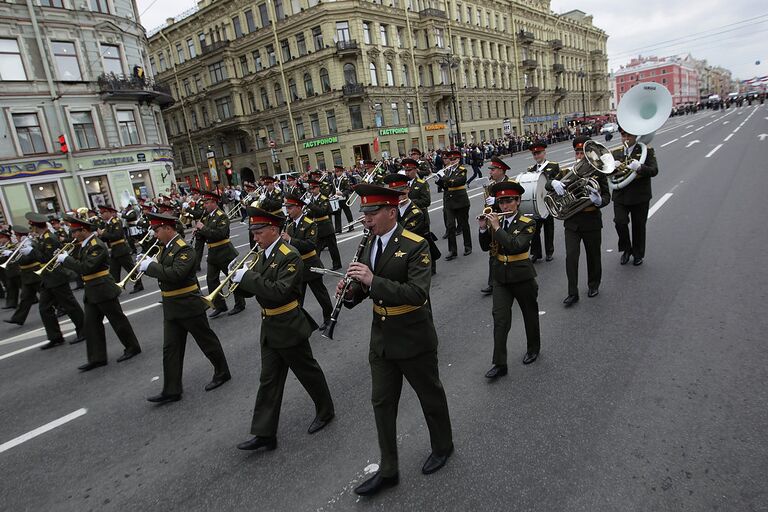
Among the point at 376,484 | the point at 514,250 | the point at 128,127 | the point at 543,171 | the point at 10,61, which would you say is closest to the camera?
the point at 376,484

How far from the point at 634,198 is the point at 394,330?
235 inches

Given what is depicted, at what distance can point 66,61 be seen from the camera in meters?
25.6

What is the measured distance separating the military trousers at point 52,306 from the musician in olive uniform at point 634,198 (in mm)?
9177

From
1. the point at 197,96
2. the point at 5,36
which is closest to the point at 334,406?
the point at 5,36

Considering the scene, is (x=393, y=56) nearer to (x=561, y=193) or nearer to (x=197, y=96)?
(x=197, y=96)

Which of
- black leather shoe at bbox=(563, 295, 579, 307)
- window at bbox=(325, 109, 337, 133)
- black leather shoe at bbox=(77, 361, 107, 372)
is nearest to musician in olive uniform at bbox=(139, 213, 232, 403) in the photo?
black leather shoe at bbox=(77, 361, 107, 372)

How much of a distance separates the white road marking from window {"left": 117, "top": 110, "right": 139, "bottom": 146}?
2806 cm

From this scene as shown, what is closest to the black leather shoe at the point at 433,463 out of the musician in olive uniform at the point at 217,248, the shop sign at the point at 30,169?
the musician in olive uniform at the point at 217,248

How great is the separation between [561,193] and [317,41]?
1553 inches

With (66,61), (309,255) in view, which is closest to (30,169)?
(66,61)

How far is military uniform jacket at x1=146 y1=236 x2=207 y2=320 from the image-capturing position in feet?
16.4

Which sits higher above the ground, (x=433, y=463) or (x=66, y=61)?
(x=66, y=61)

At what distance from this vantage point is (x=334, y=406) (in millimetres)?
4410

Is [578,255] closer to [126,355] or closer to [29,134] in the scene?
[126,355]
